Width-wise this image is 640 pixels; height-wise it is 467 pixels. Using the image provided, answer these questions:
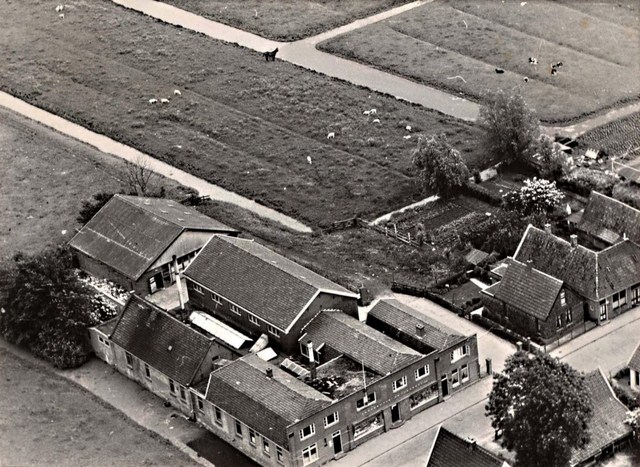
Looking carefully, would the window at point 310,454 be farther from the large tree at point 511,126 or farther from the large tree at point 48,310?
the large tree at point 511,126

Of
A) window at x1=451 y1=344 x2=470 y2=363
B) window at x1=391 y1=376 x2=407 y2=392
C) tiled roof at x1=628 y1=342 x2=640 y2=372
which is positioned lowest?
window at x1=391 y1=376 x2=407 y2=392

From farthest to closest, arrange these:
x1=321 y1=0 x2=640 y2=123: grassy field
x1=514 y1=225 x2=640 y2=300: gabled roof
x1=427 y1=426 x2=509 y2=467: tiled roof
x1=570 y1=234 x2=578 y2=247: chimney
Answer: x1=321 y1=0 x2=640 y2=123: grassy field < x1=570 y1=234 x2=578 y2=247: chimney < x1=514 y1=225 x2=640 y2=300: gabled roof < x1=427 y1=426 x2=509 y2=467: tiled roof

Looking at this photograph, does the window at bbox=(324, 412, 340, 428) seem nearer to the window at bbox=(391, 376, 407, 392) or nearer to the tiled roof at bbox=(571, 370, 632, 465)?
the window at bbox=(391, 376, 407, 392)

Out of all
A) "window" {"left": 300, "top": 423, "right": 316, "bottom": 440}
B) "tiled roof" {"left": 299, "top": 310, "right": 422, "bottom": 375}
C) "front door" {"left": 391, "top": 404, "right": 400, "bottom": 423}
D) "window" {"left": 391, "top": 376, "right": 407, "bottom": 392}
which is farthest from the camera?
"tiled roof" {"left": 299, "top": 310, "right": 422, "bottom": 375}

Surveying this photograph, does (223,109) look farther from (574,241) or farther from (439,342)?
(439,342)

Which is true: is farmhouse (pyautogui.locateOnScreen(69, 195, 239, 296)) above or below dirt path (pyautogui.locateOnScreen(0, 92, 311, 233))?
above

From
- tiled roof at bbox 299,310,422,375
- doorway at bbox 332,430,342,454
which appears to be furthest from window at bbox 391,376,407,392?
doorway at bbox 332,430,342,454

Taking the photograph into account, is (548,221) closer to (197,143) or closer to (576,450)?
(576,450)

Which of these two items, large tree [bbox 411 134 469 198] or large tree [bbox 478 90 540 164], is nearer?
large tree [bbox 411 134 469 198]
